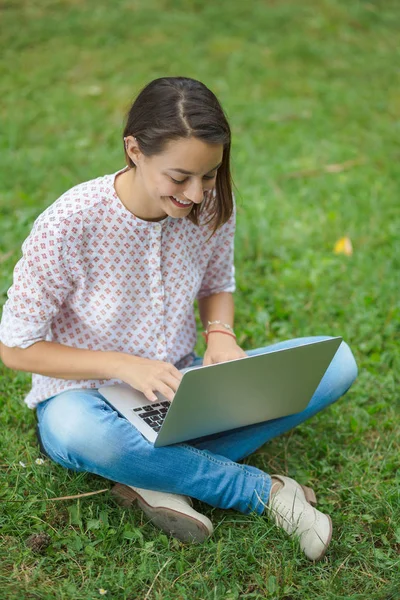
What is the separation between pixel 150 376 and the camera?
202 cm

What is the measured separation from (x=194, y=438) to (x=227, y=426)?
0.10 meters

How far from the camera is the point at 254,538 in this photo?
2.07 meters

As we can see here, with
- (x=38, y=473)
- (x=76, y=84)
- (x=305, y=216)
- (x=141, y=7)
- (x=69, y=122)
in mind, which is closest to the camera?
(x=38, y=473)

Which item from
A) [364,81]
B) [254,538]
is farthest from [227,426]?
[364,81]

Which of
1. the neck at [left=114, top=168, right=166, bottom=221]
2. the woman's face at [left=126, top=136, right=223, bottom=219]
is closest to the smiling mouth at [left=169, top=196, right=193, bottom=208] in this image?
the woman's face at [left=126, top=136, right=223, bottom=219]

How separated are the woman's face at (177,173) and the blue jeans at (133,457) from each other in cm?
59

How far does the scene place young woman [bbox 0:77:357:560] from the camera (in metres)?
2.01

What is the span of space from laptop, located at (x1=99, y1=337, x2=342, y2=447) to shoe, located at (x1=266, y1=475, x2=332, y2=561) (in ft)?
0.75

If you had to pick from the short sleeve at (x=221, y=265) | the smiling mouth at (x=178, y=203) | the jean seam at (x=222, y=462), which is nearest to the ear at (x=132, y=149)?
the smiling mouth at (x=178, y=203)

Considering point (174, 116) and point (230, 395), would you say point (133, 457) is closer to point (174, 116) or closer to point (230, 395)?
point (230, 395)

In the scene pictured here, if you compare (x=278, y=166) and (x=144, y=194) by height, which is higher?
(x=144, y=194)

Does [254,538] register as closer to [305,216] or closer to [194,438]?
[194,438]

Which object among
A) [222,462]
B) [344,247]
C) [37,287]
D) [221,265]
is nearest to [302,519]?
[222,462]

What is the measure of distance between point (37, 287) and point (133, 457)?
1.69ft
